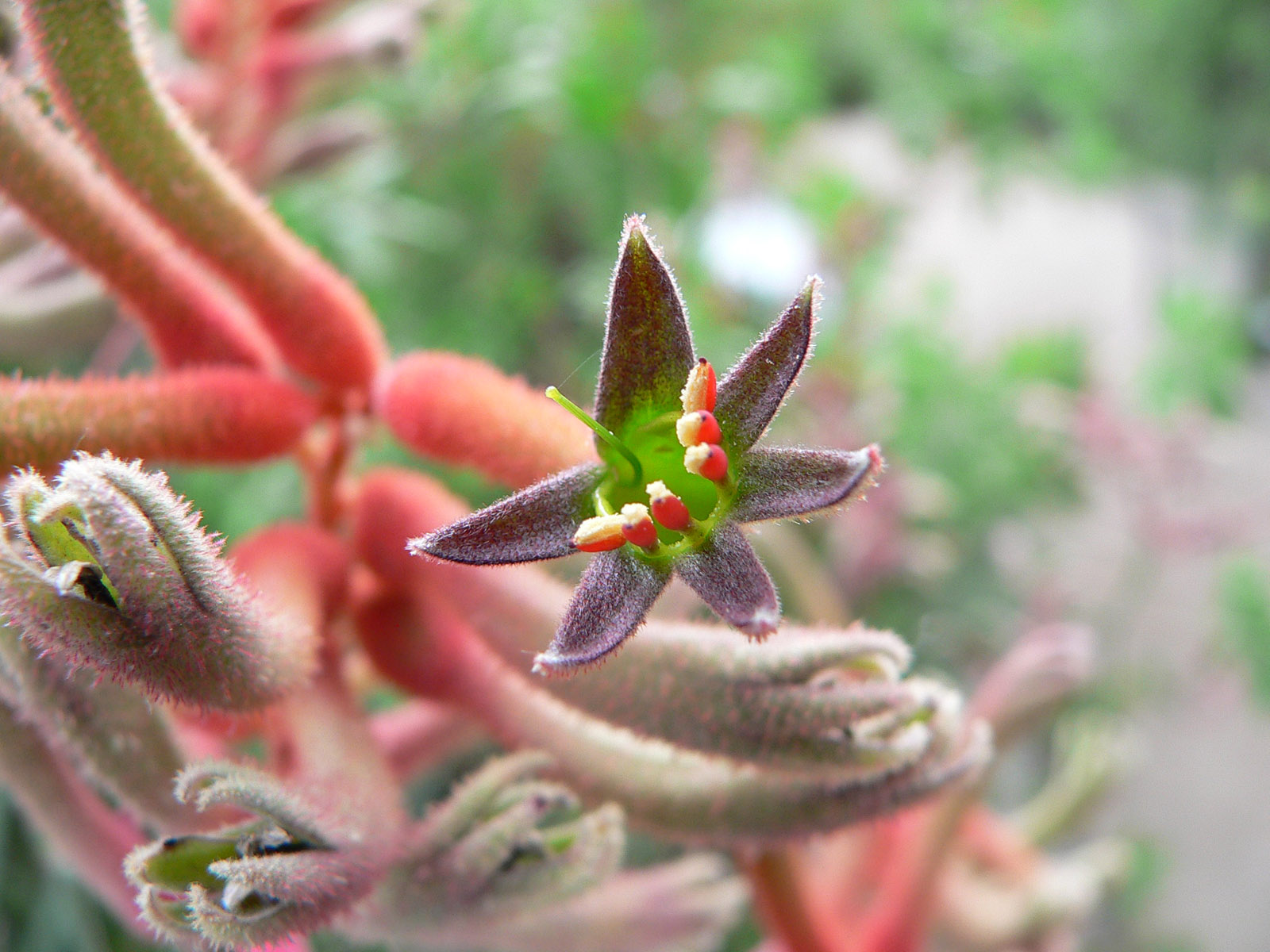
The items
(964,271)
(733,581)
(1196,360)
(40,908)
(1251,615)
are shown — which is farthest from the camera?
(964,271)

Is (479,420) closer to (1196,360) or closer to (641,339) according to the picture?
(641,339)

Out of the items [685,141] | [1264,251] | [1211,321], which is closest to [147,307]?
[685,141]

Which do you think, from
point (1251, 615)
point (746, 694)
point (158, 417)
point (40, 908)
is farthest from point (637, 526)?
point (1251, 615)

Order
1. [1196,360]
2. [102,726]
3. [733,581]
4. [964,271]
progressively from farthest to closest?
[964,271] → [1196,360] → [102,726] → [733,581]

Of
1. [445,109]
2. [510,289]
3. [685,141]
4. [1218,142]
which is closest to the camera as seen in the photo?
[445,109]

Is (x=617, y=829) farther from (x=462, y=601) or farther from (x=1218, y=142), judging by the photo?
(x=1218, y=142)
